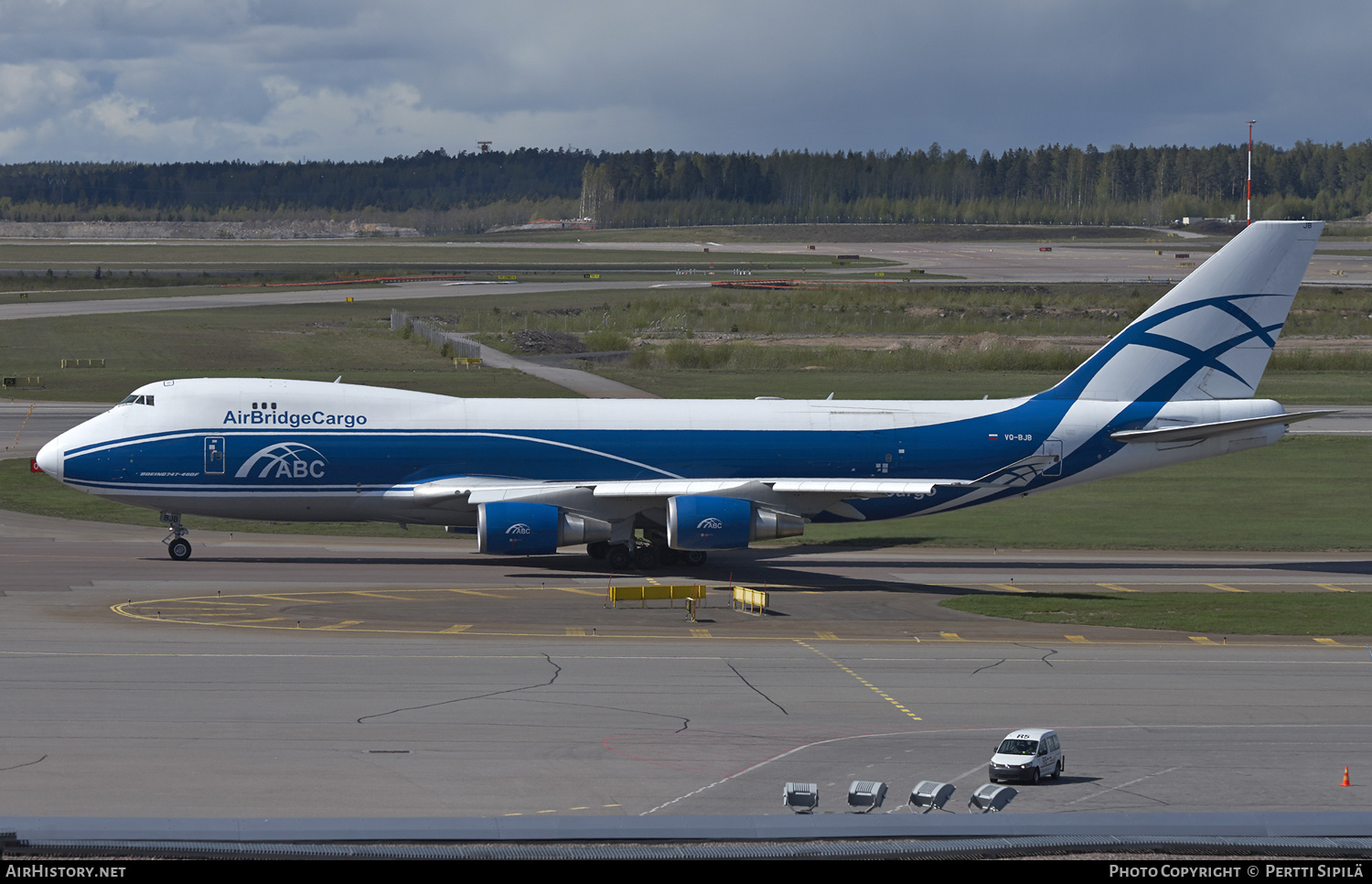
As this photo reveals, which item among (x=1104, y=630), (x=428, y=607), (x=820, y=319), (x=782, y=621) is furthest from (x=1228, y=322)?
(x=820, y=319)

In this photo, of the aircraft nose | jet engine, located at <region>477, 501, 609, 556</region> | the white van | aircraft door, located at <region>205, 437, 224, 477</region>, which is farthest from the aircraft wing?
the white van

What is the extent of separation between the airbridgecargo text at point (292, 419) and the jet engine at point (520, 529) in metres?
5.45

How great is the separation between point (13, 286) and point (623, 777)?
502 feet

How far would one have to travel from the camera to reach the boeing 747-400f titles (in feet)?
139

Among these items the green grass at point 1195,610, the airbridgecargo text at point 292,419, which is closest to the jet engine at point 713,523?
the green grass at point 1195,610

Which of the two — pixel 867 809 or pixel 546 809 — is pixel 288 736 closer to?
pixel 546 809

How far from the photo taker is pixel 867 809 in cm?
1862

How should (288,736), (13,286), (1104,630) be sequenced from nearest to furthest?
1. (288,736)
2. (1104,630)
3. (13,286)

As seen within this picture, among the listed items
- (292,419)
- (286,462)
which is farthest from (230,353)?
(286,462)

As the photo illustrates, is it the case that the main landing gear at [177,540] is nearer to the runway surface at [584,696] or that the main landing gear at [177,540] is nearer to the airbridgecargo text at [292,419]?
the runway surface at [584,696]

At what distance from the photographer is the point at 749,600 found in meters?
37.1

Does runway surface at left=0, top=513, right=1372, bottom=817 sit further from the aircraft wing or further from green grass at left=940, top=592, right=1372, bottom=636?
the aircraft wing

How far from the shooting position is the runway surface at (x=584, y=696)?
2005 cm

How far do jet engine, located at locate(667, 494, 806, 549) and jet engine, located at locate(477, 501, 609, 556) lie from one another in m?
3.52
